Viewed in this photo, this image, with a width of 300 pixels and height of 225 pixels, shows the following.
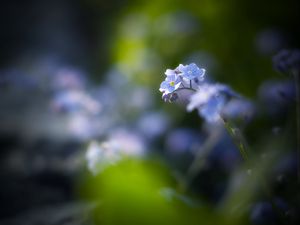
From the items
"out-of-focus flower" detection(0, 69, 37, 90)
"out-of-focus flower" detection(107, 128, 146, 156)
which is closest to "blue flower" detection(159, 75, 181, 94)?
"out-of-focus flower" detection(107, 128, 146, 156)

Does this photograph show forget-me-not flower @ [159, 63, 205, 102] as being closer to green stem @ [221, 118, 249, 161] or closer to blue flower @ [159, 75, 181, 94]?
blue flower @ [159, 75, 181, 94]

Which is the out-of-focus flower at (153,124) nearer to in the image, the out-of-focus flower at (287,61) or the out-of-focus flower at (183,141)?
the out-of-focus flower at (183,141)

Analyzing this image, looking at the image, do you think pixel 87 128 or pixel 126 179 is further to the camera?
→ pixel 87 128

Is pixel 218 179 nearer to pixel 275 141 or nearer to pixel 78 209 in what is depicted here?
pixel 275 141

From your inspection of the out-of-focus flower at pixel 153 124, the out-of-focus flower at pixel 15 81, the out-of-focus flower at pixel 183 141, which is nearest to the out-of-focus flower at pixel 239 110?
the out-of-focus flower at pixel 183 141

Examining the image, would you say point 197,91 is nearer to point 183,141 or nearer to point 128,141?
point 128,141

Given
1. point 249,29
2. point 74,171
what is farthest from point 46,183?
point 249,29

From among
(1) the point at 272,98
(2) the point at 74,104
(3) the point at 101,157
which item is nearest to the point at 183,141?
(1) the point at 272,98

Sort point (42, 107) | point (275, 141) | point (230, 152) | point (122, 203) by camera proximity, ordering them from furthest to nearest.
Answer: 1. point (42, 107)
2. point (230, 152)
3. point (275, 141)
4. point (122, 203)
